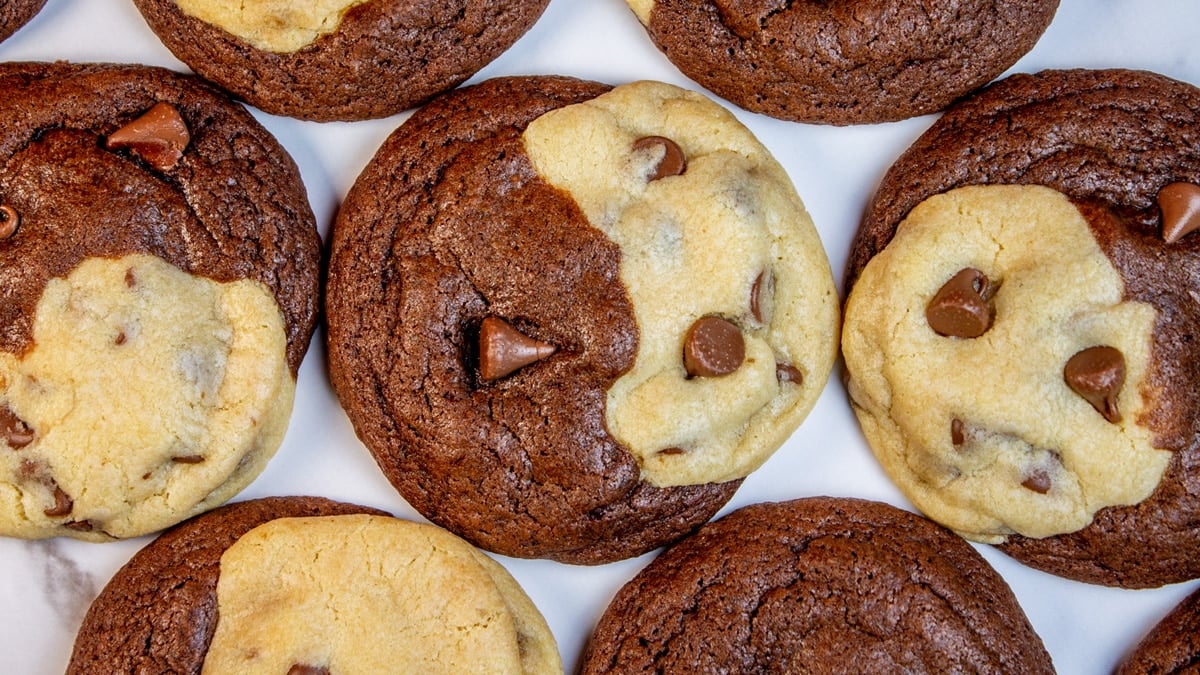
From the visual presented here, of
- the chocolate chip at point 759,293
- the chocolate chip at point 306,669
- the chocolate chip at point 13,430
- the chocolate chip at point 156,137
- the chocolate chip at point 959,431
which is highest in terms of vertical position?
the chocolate chip at point 156,137

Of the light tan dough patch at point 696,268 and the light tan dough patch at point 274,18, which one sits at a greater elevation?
the light tan dough patch at point 274,18

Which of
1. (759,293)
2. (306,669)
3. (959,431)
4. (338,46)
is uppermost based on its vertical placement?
(338,46)

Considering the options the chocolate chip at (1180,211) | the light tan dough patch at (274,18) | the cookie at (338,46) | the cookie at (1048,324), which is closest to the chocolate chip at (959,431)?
Answer: the cookie at (1048,324)

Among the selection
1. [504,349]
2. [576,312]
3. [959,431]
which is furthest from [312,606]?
[959,431]

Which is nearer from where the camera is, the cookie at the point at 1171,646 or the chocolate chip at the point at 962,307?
the chocolate chip at the point at 962,307

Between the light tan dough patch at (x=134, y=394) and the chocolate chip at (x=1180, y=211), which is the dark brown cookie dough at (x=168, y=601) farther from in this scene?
the chocolate chip at (x=1180, y=211)

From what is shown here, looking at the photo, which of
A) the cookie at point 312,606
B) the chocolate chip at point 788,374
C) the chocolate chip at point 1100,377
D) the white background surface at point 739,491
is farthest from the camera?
the white background surface at point 739,491

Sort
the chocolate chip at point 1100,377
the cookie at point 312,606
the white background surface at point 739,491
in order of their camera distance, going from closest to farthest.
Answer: the chocolate chip at point 1100,377 → the cookie at point 312,606 → the white background surface at point 739,491

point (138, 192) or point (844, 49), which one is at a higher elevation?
point (844, 49)

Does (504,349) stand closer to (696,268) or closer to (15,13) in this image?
(696,268)

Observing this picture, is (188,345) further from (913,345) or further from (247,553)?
(913,345)
